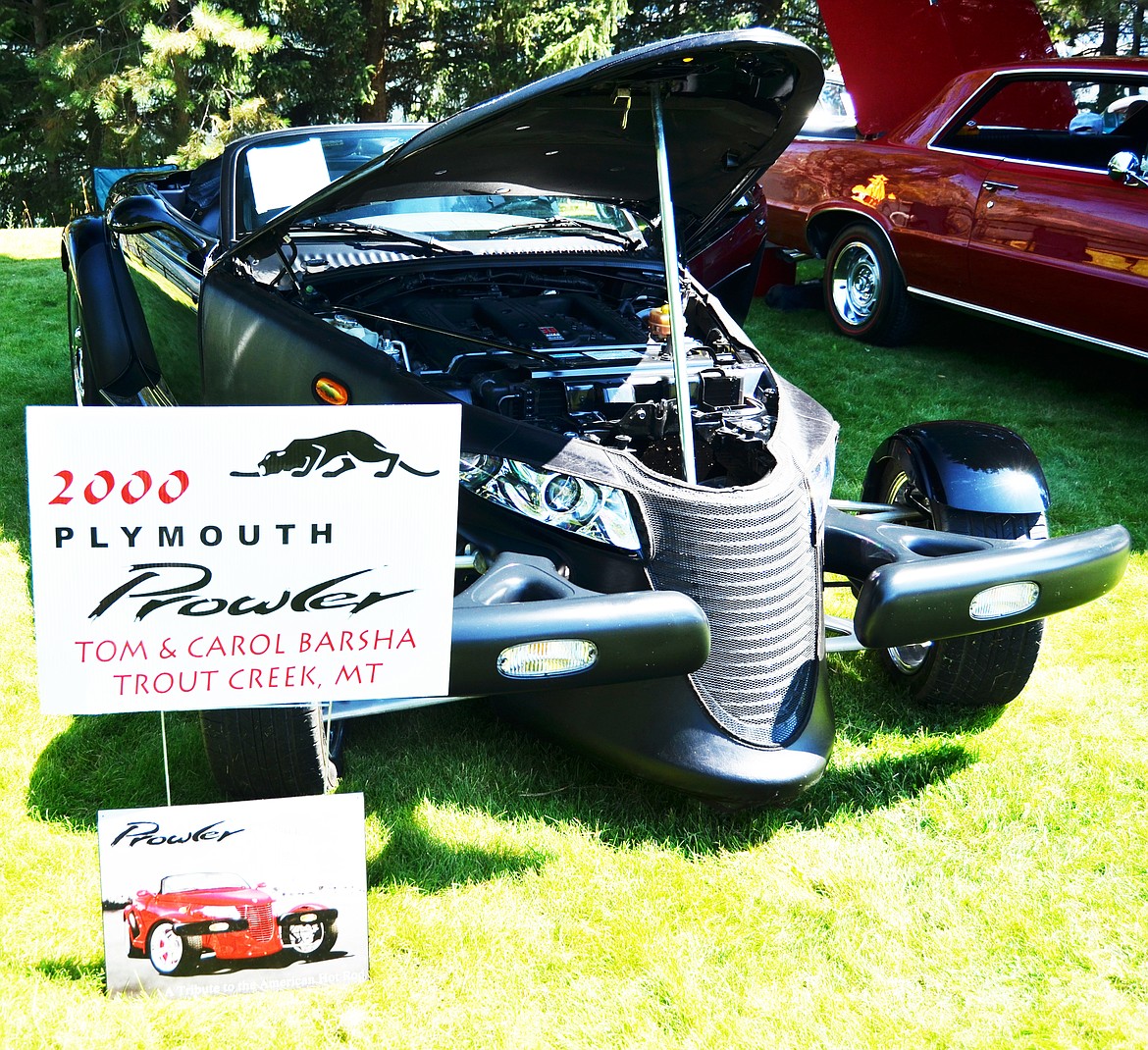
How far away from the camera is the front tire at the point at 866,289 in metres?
6.89

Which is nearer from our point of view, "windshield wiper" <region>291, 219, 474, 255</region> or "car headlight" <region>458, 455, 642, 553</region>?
"car headlight" <region>458, 455, 642, 553</region>

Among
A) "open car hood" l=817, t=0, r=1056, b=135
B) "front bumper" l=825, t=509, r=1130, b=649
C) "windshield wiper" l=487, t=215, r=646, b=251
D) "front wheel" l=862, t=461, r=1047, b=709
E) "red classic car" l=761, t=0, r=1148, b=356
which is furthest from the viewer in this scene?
"open car hood" l=817, t=0, r=1056, b=135

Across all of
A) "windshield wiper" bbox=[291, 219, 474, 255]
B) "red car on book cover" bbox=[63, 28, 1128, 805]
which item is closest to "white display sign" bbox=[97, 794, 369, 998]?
"red car on book cover" bbox=[63, 28, 1128, 805]

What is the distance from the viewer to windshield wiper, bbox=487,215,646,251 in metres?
3.92

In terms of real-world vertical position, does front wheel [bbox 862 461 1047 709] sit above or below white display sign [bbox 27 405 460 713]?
below

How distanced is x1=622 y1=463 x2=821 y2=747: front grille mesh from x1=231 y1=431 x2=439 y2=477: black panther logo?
27.6 inches

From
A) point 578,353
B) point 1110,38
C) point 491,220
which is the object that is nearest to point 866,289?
point 491,220

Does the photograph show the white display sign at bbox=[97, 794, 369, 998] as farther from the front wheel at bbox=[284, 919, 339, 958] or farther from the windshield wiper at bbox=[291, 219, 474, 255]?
the windshield wiper at bbox=[291, 219, 474, 255]

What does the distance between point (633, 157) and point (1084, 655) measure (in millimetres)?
2049

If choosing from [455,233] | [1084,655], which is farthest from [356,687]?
[1084,655]

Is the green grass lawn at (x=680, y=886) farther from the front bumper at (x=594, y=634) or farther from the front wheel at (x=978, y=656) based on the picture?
the front bumper at (x=594, y=634)

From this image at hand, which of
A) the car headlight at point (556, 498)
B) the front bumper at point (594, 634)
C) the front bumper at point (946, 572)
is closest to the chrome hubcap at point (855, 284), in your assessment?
the front bumper at point (946, 572)

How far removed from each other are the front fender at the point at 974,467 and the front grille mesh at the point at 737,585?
2.72ft

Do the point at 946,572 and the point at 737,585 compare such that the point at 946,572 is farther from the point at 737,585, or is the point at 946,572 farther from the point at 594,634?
the point at 594,634
